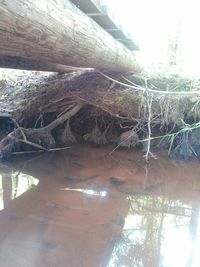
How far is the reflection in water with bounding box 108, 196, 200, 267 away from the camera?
8.05 feet

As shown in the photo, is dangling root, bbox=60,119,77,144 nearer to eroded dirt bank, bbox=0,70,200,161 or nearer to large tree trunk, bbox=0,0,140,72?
eroded dirt bank, bbox=0,70,200,161

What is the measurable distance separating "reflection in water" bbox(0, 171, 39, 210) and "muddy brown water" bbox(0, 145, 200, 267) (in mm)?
12

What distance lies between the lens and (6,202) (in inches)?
131

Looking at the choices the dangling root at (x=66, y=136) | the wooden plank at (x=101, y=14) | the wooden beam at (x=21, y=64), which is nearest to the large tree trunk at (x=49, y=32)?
the wooden plank at (x=101, y=14)

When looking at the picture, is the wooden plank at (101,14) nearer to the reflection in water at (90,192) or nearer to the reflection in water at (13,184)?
the reflection in water at (90,192)

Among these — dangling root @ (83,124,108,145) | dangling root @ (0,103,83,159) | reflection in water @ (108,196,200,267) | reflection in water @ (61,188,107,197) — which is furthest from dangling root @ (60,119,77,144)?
reflection in water @ (108,196,200,267)

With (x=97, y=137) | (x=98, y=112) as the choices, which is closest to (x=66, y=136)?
(x=97, y=137)

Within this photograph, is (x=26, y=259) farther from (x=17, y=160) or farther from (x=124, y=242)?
(x=17, y=160)

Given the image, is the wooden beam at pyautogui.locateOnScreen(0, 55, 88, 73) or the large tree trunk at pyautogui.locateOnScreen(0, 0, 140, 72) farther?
the wooden beam at pyautogui.locateOnScreen(0, 55, 88, 73)

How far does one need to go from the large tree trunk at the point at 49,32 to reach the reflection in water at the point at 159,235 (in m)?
1.79

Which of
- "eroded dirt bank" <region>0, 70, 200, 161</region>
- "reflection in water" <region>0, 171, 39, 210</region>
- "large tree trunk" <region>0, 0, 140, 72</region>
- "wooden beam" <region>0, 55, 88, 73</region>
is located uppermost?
"large tree trunk" <region>0, 0, 140, 72</region>

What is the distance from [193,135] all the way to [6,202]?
3.77 meters

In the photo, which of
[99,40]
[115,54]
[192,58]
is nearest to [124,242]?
[99,40]

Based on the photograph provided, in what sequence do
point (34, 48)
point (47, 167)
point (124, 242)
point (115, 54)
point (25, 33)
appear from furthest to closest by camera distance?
point (47, 167), point (115, 54), point (124, 242), point (34, 48), point (25, 33)
